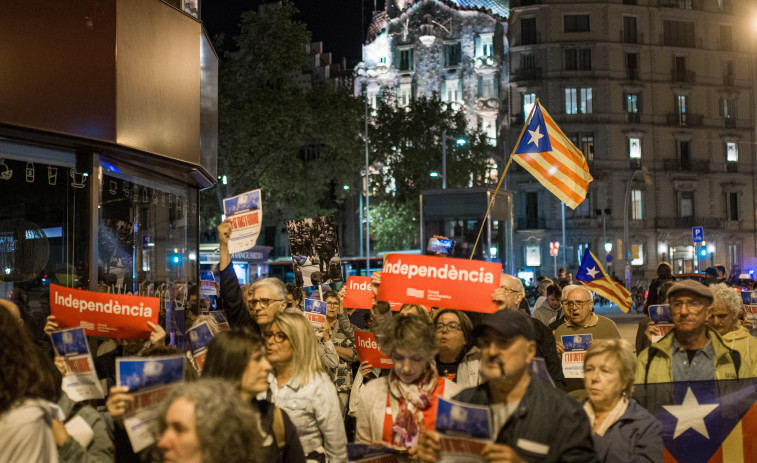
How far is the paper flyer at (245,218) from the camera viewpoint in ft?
27.5

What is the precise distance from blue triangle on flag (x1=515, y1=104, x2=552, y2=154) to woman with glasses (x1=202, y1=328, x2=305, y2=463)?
7.83m

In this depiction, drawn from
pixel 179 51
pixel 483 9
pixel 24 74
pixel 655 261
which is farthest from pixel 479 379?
pixel 483 9

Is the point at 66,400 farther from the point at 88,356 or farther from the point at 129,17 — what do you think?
the point at 129,17

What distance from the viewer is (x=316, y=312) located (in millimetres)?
8797

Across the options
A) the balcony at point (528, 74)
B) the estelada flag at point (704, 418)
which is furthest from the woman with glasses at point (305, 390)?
the balcony at point (528, 74)

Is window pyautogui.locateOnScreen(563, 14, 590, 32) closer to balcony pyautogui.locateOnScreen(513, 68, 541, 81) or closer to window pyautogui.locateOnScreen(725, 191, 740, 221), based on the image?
→ balcony pyautogui.locateOnScreen(513, 68, 541, 81)

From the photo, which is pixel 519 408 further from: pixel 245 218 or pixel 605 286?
pixel 605 286

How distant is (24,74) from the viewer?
8391mm

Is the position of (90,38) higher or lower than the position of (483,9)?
lower

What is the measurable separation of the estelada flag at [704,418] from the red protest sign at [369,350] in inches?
93.8

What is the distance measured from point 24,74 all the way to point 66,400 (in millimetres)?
5119

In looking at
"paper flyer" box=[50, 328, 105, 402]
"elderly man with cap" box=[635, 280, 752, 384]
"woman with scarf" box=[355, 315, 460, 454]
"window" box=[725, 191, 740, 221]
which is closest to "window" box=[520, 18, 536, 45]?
"window" box=[725, 191, 740, 221]

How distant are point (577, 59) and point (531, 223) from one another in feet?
44.3

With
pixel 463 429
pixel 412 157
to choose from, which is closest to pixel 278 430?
pixel 463 429
